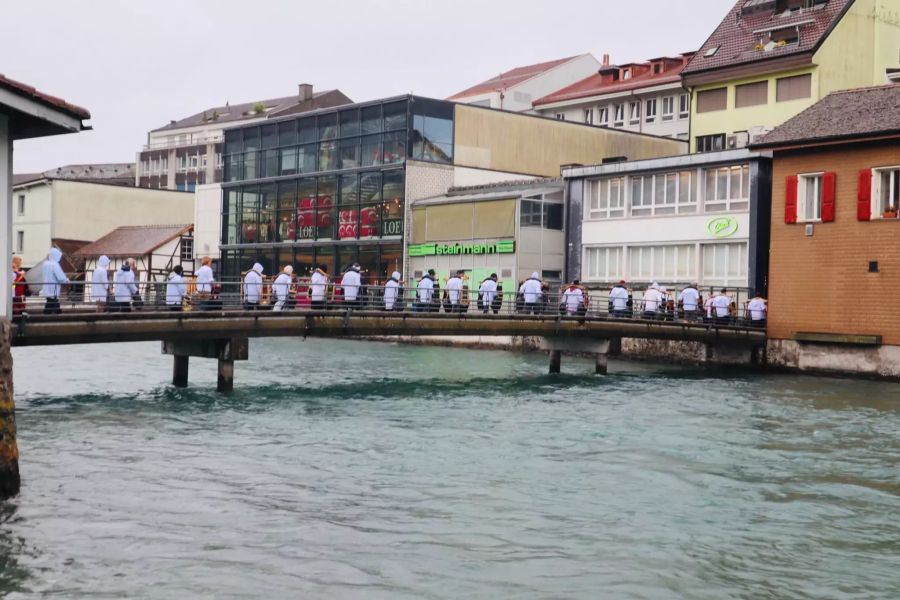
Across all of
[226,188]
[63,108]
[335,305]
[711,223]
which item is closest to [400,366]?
[335,305]

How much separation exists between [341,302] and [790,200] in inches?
623

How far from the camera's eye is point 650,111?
66.7 m

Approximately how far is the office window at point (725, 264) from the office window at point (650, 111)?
2656 cm

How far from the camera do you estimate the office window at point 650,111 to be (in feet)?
218

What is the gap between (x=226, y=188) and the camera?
6400cm

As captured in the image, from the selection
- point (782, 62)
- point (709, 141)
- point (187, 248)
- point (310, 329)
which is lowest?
point (310, 329)

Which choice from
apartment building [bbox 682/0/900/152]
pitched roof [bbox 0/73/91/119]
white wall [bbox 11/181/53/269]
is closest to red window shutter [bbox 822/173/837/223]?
apartment building [bbox 682/0/900/152]

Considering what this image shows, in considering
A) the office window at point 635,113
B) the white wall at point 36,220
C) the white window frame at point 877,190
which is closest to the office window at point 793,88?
the white window frame at point 877,190

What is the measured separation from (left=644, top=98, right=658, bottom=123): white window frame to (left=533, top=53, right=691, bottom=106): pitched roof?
3.97ft

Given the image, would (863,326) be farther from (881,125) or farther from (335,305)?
(335,305)

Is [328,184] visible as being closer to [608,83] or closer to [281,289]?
[608,83]

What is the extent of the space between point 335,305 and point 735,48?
30.3 metres

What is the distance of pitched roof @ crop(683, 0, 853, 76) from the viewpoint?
161 ft

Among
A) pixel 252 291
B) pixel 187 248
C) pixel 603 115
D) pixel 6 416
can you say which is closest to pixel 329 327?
pixel 252 291
